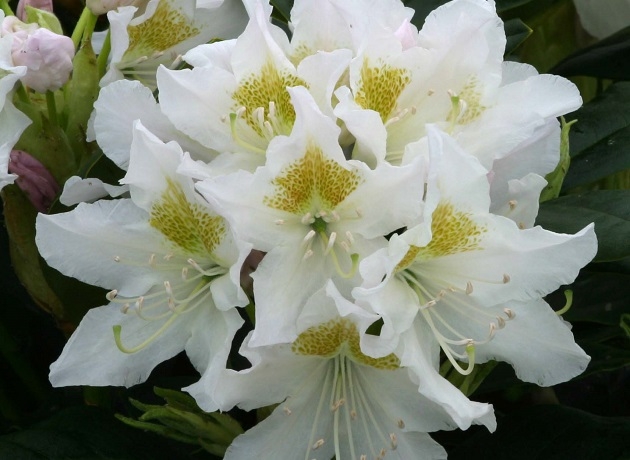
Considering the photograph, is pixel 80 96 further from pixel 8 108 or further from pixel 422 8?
pixel 422 8

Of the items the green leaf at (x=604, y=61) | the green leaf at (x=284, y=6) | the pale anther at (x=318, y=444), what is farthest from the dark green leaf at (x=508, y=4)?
the pale anther at (x=318, y=444)

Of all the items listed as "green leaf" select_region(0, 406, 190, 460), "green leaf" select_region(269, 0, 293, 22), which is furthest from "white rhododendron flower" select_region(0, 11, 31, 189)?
"green leaf" select_region(269, 0, 293, 22)

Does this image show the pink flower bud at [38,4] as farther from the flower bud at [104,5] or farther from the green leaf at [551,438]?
the green leaf at [551,438]

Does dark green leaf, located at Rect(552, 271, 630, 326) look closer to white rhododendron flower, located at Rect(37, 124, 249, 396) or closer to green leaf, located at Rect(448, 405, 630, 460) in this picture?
green leaf, located at Rect(448, 405, 630, 460)

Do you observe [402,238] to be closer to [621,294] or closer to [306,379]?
[306,379]

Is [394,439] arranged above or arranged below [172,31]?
below

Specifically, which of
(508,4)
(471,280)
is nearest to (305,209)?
(471,280)
